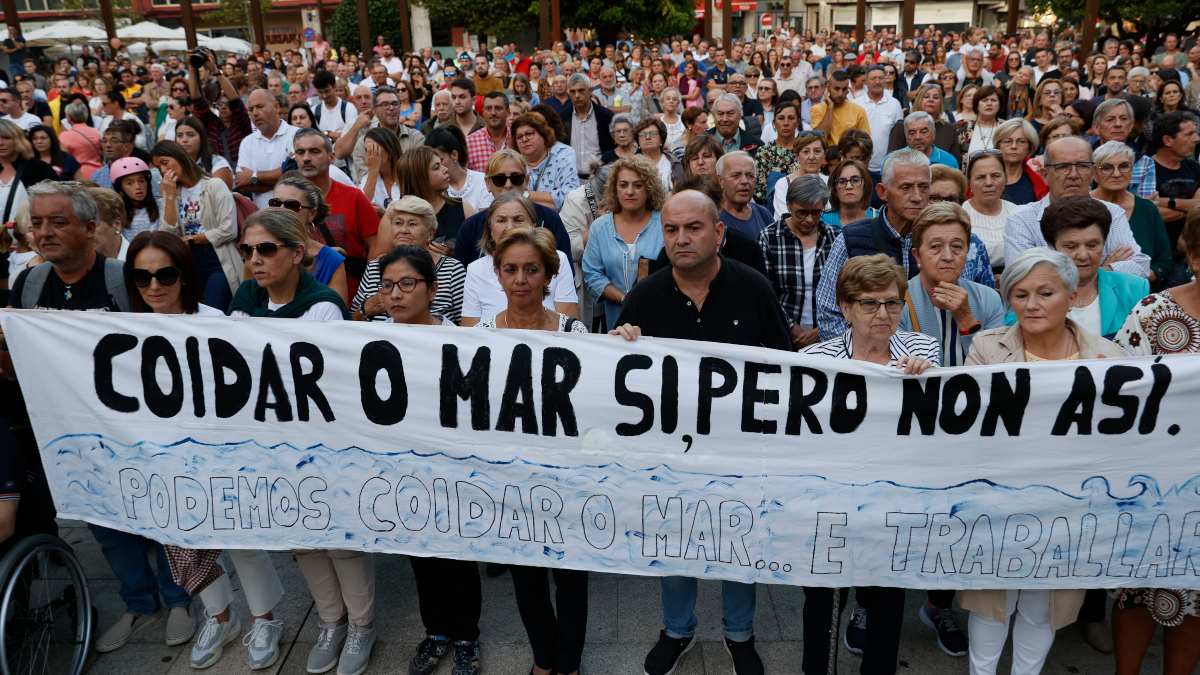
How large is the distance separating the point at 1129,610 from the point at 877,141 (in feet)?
21.5

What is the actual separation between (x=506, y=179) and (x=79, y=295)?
2488 mm

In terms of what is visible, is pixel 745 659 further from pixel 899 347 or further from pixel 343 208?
pixel 343 208

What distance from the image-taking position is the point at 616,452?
3.34m

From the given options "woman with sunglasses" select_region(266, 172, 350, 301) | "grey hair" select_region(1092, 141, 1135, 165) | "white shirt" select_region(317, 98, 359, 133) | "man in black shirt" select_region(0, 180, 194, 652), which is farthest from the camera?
"white shirt" select_region(317, 98, 359, 133)

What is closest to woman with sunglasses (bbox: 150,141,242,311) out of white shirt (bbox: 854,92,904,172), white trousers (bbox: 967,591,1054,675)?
white trousers (bbox: 967,591,1054,675)

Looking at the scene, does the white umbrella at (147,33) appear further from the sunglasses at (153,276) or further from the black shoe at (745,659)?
the black shoe at (745,659)

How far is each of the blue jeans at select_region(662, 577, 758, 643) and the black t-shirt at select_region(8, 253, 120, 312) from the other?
105 inches

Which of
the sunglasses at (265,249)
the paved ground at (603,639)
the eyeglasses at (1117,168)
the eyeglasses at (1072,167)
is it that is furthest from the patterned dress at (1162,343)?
the sunglasses at (265,249)

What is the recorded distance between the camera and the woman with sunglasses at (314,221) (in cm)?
457

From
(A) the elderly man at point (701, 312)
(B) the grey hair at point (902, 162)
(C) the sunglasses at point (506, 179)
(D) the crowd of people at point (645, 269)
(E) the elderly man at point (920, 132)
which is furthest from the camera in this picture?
(E) the elderly man at point (920, 132)

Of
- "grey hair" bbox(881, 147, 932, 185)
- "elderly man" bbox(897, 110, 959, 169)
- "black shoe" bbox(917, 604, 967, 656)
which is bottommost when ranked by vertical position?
"black shoe" bbox(917, 604, 967, 656)

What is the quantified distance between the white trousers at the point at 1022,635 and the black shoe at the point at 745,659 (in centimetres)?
81

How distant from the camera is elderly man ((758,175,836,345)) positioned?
4.61 m

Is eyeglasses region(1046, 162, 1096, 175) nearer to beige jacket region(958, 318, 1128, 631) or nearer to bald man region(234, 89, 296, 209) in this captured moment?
beige jacket region(958, 318, 1128, 631)
